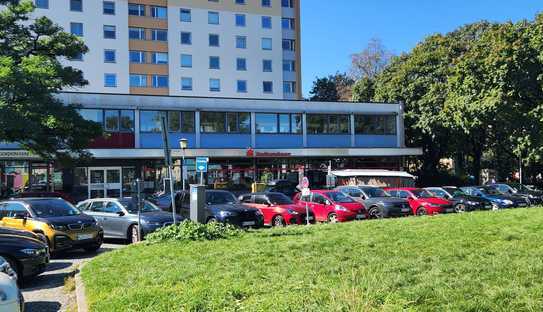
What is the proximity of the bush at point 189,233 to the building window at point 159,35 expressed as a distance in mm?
47122

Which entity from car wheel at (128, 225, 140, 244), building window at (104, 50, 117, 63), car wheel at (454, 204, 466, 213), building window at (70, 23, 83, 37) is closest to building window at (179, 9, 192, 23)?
building window at (104, 50, 117, 63)

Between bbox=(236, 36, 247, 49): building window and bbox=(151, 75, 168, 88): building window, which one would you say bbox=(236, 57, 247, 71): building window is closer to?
bbox=(236, 36, 247, 49): building window

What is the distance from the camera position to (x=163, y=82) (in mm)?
58281

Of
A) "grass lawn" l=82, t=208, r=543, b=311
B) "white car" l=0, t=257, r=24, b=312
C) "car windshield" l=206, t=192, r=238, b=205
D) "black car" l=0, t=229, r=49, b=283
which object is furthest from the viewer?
"car windshield" l=206, t=192, r=238, b=205

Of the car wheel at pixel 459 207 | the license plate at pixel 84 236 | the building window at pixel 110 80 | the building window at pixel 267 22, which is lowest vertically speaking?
the car wheel at pixel 459 207

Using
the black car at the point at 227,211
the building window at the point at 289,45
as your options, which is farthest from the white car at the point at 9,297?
the building window at the point at 289,45

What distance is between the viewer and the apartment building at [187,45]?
181 ft

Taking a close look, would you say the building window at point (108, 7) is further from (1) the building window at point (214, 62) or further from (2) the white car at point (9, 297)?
(2) the white car at point (9, 297)

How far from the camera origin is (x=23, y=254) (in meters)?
9.97

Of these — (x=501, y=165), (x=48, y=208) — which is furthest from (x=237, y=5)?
(x=48, y=208)

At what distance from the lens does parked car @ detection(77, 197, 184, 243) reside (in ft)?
54.8

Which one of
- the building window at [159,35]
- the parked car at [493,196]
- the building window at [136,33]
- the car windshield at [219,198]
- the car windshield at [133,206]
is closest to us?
the car windshield at [133,206]

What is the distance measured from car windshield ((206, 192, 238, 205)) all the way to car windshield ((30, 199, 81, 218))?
5761 millimetres

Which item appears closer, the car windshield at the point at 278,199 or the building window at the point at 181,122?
the car windshield at the point at 278,199
